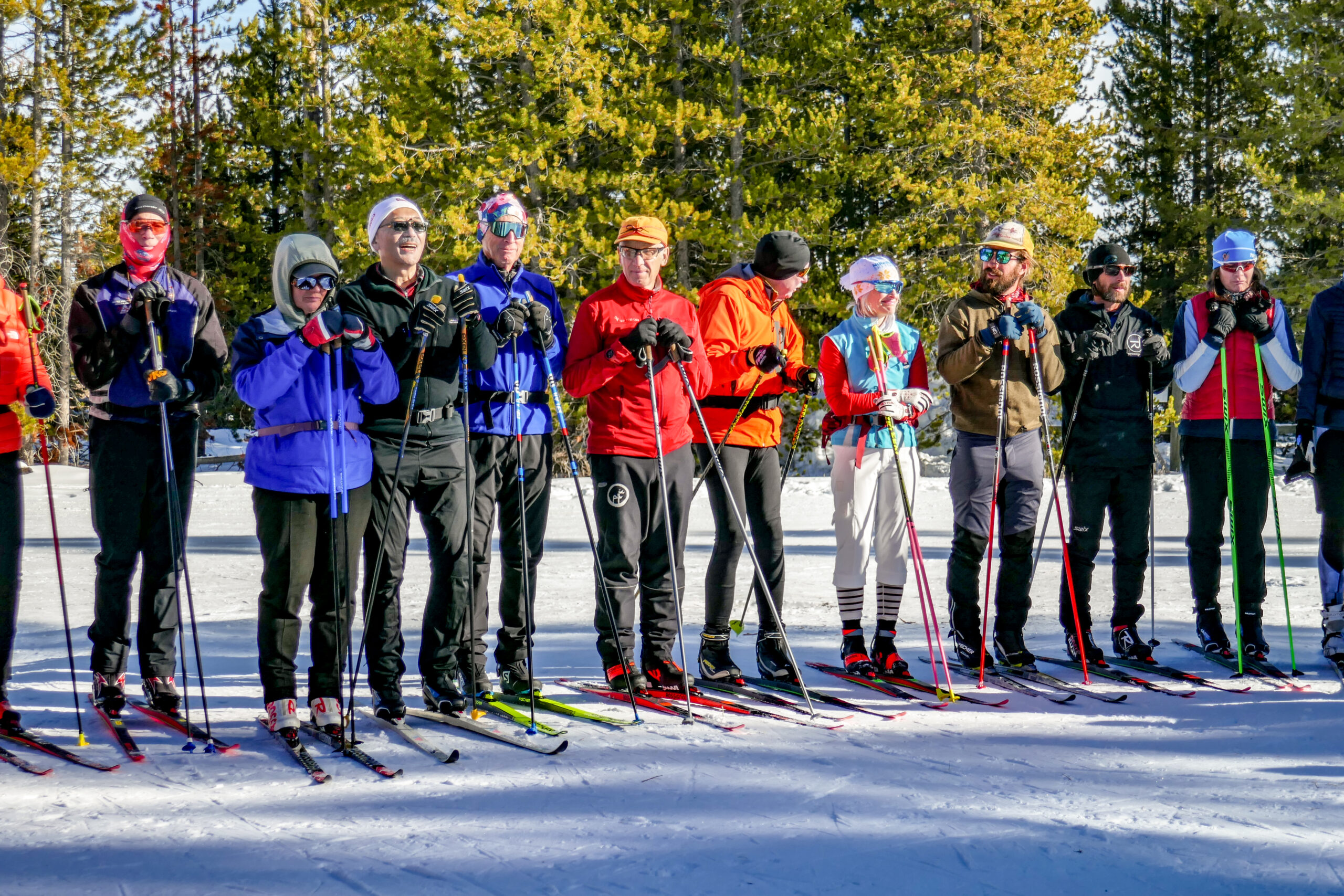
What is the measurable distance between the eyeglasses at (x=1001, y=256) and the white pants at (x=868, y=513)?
0.97 metres

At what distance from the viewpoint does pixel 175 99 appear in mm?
23984

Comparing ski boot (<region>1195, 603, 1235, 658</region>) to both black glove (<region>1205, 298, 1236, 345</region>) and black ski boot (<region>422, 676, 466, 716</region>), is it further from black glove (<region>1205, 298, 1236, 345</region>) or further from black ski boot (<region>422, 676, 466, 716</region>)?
black ski boot (<region>422, 676, 466, 716</region>)

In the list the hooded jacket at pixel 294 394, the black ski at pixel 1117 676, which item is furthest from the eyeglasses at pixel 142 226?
the black ski at pixel 1117 676

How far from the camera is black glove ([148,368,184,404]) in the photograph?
4195 mm

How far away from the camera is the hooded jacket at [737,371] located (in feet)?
16.7

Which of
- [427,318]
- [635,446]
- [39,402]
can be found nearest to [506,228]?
[427,318]

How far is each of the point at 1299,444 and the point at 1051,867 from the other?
3.52 m

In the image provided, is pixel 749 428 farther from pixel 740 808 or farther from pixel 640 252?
pixel 740 808

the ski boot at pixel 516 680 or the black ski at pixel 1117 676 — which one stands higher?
the ski boot at pixel 516 680

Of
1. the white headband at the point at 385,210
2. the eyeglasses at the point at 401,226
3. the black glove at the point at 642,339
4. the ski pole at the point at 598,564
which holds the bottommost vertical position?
the ski pole at the point at 598,564

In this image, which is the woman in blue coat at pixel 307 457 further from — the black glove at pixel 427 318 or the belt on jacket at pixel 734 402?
the belt on jacket at pixel 734 402

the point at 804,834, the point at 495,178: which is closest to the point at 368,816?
the point at 804,834

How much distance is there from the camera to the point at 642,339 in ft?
14.9

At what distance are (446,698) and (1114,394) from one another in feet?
11.0
